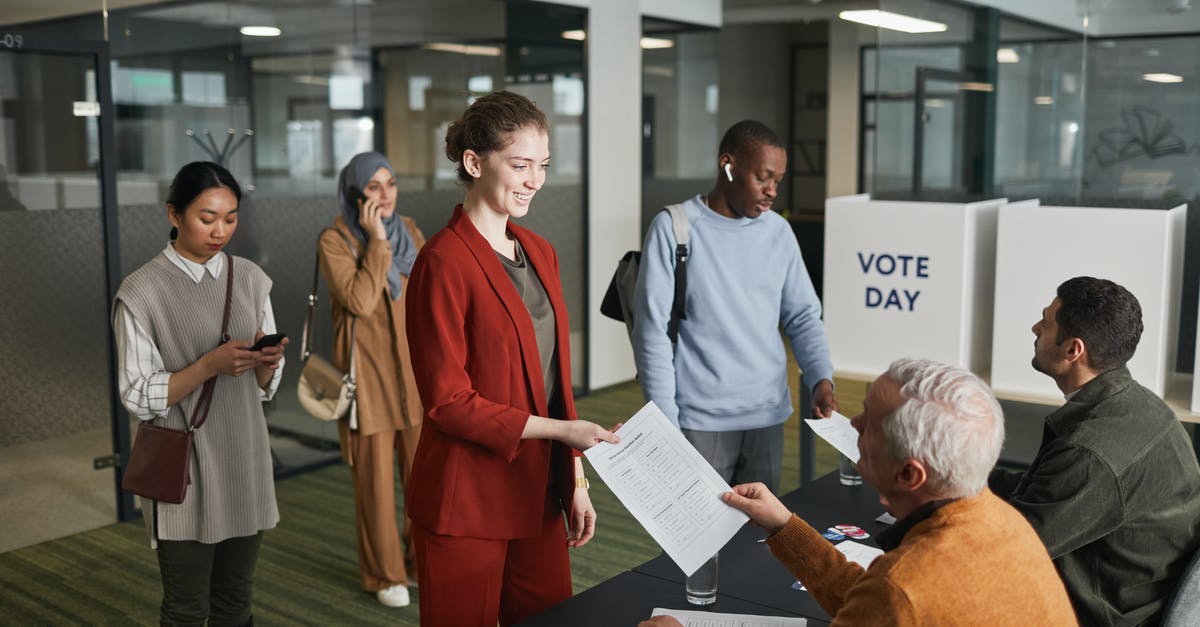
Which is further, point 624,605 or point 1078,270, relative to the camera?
point 1078,270

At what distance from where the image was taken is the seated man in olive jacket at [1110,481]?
76.2 inches

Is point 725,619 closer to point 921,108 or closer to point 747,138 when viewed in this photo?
point 747,138

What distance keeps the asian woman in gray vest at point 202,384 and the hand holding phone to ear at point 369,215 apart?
3.18ft

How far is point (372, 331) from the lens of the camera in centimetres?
377

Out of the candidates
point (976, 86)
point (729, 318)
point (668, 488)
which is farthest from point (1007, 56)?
point (668, 488)

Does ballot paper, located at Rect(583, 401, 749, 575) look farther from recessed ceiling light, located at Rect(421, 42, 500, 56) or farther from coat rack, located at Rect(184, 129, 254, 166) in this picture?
recessed ceiling light, located at Rect(421, 42, 500, 56)

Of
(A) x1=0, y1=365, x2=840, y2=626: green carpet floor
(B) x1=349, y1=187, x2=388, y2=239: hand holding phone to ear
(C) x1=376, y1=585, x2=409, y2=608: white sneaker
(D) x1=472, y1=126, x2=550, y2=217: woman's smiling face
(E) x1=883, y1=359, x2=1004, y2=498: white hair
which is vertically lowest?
(A) x1=0, y1=365, x2=840, y2=626: green carpet floor

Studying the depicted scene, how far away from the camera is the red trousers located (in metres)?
2.02

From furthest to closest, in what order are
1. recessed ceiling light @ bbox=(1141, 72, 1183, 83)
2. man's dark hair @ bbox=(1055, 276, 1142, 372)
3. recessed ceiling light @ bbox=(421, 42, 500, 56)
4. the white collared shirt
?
recessed ceiling light @ bbox=(421, 42, 500, 56), recessed ceiling light @ bbox=(1141, 72, 1183, 83), the white collared shirt, man's dark hair @ bbox=(1055, 276, 1142, 372)

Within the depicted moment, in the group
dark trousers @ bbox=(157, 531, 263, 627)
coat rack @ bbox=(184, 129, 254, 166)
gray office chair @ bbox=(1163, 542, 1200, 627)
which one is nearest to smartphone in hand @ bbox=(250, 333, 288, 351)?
dark trousers @ bbox=(157, 531, 263, 627)

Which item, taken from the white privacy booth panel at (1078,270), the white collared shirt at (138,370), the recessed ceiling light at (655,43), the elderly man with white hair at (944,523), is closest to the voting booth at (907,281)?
the white privacy booth panel at (1078,270)

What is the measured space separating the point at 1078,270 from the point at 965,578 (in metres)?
2.45

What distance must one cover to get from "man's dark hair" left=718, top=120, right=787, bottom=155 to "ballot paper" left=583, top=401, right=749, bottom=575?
107 cm

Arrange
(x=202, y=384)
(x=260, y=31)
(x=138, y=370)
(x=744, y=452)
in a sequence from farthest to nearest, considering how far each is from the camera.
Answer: (x=260, y=31) → (x=744, y=452) → (x=202, y=384) → (x=138, y=370)
